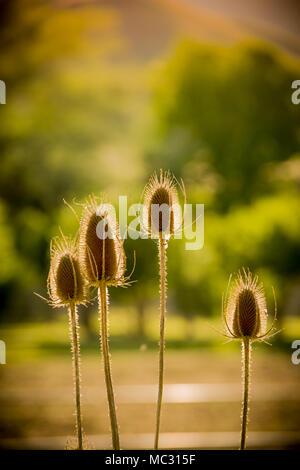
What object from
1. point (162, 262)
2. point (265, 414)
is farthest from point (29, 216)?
point (162, 262)

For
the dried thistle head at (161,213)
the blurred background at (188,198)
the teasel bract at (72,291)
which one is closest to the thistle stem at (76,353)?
the teasel bract at (72,291)

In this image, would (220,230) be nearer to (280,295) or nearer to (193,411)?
(280,295)

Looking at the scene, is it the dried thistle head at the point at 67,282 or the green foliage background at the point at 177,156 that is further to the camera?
the green foliage background at the point at 177,156

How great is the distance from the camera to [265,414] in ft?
16.9

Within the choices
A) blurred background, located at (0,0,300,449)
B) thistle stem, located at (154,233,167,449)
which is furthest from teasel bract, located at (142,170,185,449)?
blurred background, located at (0,0,300,449)

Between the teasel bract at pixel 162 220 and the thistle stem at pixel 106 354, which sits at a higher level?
the teasel bract at pixel 162 220

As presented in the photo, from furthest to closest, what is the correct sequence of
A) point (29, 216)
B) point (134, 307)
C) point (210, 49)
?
point (134, 307), point (210, 49), point (29, 216)

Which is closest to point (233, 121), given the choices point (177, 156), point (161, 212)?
point (177, 156)

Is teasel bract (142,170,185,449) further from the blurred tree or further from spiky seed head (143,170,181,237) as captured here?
the blurred tree

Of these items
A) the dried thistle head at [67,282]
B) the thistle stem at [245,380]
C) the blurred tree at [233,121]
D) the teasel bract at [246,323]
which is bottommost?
the thistle stem at [245,380]

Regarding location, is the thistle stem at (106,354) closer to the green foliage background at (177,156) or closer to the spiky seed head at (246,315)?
the spiky seed head at (246,315)

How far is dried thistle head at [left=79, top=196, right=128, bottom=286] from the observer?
0.58 m

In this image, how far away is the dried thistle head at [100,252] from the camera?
584mm

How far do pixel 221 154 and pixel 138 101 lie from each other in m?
2.15
